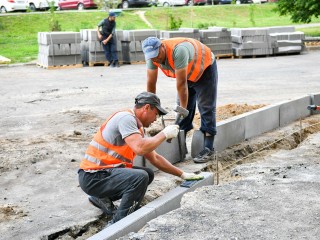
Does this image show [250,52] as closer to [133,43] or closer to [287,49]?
[287,49]

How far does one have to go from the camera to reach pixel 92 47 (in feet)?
66.7

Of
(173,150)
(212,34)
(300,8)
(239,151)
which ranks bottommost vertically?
(239,151)

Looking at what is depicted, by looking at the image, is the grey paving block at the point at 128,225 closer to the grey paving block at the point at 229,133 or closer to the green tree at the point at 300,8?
the grey paving block at the point at 229,133

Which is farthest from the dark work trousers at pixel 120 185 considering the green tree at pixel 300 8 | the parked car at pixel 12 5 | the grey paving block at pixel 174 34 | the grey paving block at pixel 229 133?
the parked car at pixel 12 5

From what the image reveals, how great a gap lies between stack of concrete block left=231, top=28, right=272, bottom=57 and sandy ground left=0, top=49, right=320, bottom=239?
0.62 m

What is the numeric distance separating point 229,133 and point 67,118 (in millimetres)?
3536

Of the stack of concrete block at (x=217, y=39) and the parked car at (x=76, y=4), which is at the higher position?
the parked car at (x=76, y=4)

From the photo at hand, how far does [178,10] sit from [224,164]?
3345 centimetres

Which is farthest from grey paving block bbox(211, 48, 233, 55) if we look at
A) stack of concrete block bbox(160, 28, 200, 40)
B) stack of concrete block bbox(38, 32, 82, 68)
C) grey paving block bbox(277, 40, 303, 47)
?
stack of concrete block bbox(38, 32, 82, 68)

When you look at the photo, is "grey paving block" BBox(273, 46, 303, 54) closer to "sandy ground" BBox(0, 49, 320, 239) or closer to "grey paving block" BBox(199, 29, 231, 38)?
"sandy ground" BBox(0, 49, 320, 239)

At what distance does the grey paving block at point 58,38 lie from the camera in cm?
1964

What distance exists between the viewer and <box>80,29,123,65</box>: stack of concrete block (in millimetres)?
20344

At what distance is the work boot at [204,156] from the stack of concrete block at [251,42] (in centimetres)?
1355

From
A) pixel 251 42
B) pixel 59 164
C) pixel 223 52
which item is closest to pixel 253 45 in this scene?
pixel 251 42
